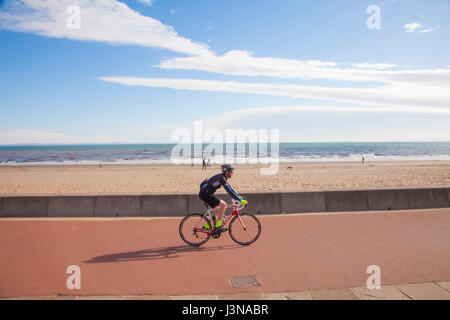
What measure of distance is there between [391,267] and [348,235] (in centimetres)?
178

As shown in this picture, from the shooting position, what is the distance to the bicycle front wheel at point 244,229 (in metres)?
6.14

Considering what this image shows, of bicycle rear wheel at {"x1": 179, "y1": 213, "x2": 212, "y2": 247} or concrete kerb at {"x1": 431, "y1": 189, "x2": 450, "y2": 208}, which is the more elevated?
concrete kerb at {"x1": 431, "y1": 189, "x2": 450, "y2": 208}

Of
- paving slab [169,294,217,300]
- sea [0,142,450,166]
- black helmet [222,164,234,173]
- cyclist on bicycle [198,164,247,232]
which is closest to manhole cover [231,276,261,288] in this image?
paving slab [169,294,217,300]

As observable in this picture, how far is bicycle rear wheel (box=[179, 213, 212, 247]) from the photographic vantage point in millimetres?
6148

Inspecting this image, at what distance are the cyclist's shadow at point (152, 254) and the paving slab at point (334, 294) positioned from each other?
7.54ft

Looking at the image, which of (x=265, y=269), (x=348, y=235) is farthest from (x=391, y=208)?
(x=265, y=269)

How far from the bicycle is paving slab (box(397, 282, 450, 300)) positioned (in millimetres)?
2785

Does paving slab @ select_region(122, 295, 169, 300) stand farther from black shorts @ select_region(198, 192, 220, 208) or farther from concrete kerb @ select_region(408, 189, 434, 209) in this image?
concrete kerb @ select_region(408, 189, 434, 209)

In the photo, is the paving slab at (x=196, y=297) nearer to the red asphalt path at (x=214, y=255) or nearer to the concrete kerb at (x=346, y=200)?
the red asphalt path at (x=214, y=255)

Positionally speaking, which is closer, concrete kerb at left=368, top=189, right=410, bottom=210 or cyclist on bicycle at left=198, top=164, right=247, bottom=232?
cyclist on bicycle at left=198, top=164, right=247, bottom=232

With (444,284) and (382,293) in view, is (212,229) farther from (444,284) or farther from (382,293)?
(444,284)

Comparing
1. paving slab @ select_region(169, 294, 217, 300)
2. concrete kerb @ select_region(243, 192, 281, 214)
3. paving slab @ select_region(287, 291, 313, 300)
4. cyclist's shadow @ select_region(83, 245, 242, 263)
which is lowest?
paving slab @ select_region(169, 294, 217, 300)

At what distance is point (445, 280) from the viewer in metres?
4.33
